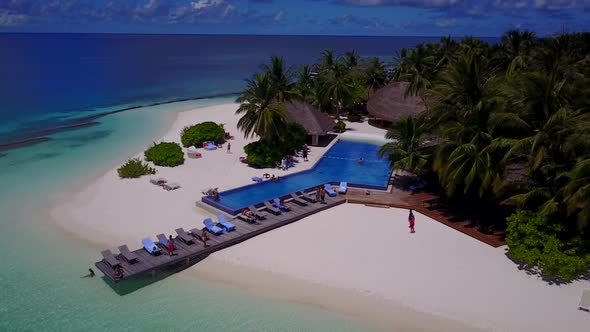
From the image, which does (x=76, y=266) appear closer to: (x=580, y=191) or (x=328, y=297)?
(x=328, y=297)

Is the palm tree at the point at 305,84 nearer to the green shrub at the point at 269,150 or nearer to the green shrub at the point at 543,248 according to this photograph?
the green shrub at the point at 269,150

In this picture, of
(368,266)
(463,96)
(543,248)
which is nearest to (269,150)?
(463,96)

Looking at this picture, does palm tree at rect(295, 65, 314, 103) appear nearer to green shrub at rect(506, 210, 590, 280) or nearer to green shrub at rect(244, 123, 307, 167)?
green shrub at rect(244, 123, 307, 167)

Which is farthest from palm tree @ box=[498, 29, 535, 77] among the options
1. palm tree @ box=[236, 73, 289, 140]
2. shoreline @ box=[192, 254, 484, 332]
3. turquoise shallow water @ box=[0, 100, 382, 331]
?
turquoise shallow water @ box=[0, 100, 382, 331]

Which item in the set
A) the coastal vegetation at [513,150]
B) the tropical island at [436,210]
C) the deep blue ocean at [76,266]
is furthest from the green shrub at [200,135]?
the coastal vegetation at [513,150]

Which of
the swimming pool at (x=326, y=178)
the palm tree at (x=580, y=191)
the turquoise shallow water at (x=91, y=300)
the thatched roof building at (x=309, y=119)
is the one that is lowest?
the turquoise shallow water at (x=91, y=300)
